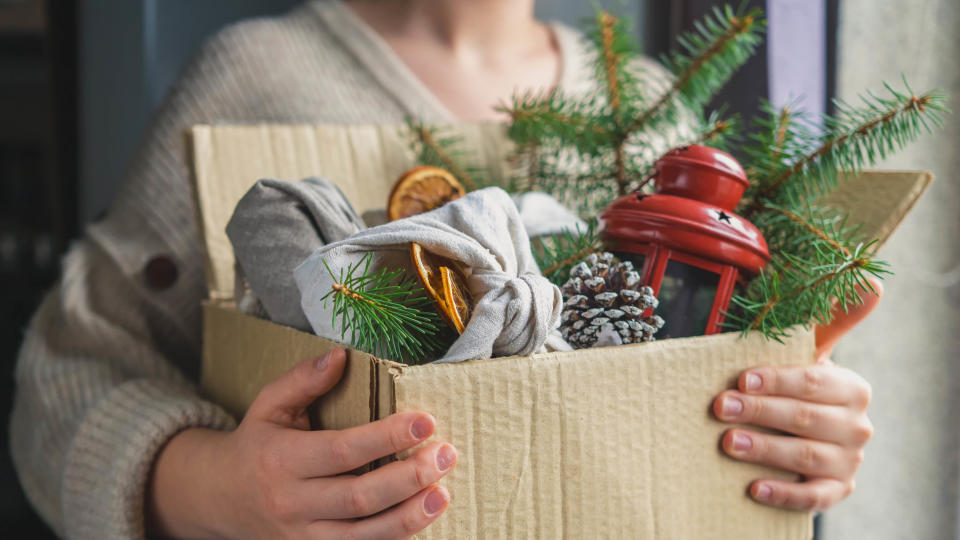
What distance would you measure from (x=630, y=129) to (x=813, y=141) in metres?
0.14

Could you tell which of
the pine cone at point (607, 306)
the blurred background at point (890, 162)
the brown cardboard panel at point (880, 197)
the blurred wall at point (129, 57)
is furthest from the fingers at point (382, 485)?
the blurred wall at point (129, 57)

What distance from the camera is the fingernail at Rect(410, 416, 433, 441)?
0.33 metres

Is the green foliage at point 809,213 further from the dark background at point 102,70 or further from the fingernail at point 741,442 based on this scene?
the dark background at point 102,70

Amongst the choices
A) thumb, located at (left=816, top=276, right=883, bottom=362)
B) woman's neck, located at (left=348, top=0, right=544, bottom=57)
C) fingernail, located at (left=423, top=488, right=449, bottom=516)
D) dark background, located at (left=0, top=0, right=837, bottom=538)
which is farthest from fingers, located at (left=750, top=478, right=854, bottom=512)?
woman's neck, located at (left=348, top=0, right=544, bottom=57)

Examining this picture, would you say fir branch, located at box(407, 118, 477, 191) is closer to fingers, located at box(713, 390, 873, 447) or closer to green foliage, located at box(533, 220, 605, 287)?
green foliage, located at box(533, 220, 605, 287)

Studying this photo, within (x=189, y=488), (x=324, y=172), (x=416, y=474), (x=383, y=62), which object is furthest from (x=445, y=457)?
(x=383, y=62)

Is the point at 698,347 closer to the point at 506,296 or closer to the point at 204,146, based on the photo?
the point at 506,296

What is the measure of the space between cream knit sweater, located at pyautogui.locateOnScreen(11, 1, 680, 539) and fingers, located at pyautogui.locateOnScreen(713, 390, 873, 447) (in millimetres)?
329

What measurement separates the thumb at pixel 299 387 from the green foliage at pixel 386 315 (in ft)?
0.05

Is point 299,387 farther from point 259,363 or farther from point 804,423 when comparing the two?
point 804,423

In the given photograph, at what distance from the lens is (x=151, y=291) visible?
0.69 metres

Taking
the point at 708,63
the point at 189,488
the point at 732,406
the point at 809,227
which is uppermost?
the point at 708,63

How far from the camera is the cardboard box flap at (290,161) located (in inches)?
22.8

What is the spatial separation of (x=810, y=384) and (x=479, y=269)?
0.25 m
